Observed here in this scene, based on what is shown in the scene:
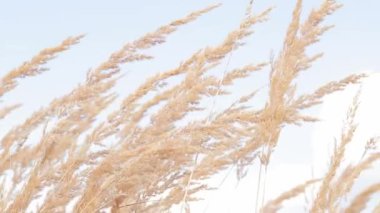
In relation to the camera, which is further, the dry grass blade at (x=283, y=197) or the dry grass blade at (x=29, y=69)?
the dry grass blade at (x=29, y=69)

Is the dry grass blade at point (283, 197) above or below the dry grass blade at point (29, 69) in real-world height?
below

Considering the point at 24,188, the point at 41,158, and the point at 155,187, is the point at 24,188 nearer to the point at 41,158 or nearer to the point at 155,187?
the point at 41,158

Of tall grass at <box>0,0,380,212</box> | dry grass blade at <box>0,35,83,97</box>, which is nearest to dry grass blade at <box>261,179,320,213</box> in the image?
tall grass at <box>0,0,380,212</box>

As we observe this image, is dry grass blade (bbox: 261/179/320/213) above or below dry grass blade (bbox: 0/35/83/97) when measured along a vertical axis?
below

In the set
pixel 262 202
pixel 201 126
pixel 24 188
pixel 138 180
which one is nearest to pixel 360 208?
pixel 262 202

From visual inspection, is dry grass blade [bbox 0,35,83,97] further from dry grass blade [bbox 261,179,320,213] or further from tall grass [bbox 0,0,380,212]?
dry grass blade [bbox 261,179,320,213]

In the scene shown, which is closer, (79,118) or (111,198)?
(111,198)

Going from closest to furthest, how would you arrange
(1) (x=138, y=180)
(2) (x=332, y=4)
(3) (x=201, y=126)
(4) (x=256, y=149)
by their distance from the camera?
1. (1) (x=138, y=180)
2. (3) (x=201, y=126)
3. (4) (x=256, y=149)
4. (2) (x=332, y=4)

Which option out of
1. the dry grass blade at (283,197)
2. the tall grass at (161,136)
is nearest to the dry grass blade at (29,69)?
the tall grass at (161,136)

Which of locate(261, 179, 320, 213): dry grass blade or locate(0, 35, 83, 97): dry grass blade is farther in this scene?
locate(0, 35, 83, 97): dry grass blade

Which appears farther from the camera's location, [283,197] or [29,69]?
[29,69]

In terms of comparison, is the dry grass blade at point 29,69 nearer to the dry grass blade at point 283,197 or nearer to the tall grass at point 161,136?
the tall grass at point 161,136

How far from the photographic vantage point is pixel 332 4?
3260mm

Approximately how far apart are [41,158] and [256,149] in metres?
0.93
